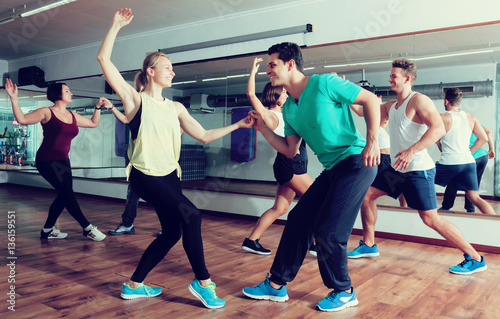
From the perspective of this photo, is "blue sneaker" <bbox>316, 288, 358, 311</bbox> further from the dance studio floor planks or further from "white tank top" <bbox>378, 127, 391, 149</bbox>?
"white tank top" <bbox>378, 127, 391, 149</bbox>

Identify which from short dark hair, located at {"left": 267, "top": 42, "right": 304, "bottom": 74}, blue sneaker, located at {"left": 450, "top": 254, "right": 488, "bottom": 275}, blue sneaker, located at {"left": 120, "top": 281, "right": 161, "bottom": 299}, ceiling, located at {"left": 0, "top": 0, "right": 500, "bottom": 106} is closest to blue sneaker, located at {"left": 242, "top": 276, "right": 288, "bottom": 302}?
blue sneaker, located at {"left": 120, "top": 281, "right": 161, "bottom": 299}

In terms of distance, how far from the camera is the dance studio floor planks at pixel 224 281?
7.08ft

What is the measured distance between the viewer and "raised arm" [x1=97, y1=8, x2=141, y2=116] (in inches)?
74.9

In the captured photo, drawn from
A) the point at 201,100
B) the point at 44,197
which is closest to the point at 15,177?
the point at 44,197

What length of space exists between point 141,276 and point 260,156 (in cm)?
387

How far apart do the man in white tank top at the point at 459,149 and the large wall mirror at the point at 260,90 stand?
0.08 m

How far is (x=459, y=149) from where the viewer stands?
368cm

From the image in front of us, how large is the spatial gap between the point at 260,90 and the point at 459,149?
2539mm

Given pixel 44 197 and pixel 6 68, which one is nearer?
pixel 44 197

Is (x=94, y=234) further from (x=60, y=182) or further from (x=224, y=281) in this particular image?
(x=224, y=281)

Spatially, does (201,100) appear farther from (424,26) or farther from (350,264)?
(350,264)

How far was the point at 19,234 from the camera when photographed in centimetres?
404

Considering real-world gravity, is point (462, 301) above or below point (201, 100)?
below

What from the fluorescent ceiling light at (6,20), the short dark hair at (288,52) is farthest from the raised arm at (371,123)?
the fluorescent ceiling light at (6,20)
